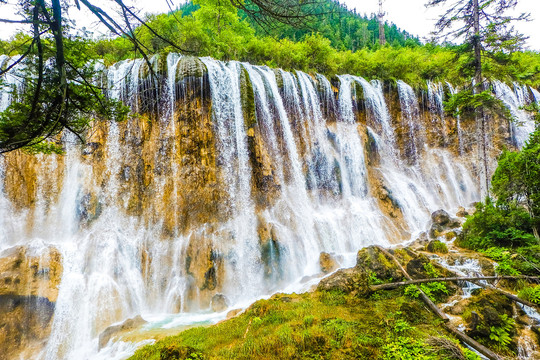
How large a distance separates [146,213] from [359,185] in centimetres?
1177

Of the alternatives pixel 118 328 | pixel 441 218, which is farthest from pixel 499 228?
pixel 118 328

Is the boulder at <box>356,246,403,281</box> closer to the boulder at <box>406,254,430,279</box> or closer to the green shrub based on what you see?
the boulder at <box>406,254,430,279</box>

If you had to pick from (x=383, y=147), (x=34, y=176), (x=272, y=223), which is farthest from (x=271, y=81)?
(x=34, y=176)

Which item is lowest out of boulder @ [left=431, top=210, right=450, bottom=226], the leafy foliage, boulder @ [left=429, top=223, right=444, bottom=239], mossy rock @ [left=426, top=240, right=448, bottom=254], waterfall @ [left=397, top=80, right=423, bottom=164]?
the leafy foliage

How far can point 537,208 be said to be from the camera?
23.3 ft

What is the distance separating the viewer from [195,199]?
11.6 meters

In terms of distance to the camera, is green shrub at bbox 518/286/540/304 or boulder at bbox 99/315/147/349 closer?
green shrub at bbox 518/286/540/304

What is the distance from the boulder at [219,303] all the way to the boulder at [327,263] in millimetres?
4032

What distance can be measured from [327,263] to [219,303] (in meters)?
4.54

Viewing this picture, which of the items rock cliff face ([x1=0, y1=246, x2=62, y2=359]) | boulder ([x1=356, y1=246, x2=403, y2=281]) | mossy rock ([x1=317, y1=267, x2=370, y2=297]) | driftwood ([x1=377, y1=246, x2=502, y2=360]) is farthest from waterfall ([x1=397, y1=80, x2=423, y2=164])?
rock cliff face ([x1=0, y1=246, x2=62, y2=359])

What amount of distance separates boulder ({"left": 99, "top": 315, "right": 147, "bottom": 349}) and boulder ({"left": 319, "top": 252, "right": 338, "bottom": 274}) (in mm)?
6682

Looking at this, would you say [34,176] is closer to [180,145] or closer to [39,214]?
[39,214]

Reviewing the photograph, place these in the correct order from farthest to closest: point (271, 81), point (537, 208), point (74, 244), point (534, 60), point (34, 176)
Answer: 1. point (534, 60)
2. point (271, 81)
3. point (34, 176)
4. point (74, 244)
5. point (537, 208)

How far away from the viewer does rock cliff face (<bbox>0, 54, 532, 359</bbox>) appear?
9.19 meters
